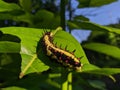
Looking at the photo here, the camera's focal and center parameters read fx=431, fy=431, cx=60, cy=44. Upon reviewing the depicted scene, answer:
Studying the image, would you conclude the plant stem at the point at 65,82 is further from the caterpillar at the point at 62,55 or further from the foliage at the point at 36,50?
the caterpillar at the point at 62,55

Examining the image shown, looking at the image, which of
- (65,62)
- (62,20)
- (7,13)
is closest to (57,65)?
(65,62)

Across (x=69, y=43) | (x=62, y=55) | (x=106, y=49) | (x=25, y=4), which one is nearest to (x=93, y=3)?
(x=106, y=49)

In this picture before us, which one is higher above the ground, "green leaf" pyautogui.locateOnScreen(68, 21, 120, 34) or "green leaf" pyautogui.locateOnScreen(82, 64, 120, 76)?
"green leaf" pyautogui.locateOnScreen(68, 21, 120, 34)

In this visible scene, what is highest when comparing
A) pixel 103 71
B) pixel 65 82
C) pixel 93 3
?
pixel 93 3

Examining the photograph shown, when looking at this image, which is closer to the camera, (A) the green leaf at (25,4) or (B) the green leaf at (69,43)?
(B) the green leaf at (69,43)

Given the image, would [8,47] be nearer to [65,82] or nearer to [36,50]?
[36,50]

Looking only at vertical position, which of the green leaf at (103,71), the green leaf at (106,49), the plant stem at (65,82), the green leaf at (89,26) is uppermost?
the green leaf at (89,26)

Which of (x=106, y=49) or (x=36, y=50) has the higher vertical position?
(x=36, y=50)

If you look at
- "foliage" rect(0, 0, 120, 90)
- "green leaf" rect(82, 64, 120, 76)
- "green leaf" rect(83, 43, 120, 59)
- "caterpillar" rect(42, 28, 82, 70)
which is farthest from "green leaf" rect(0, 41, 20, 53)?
"green leaf" rect(83, 43, 120, 59)

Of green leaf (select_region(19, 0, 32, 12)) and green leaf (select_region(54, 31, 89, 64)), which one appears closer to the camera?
green leaf (select_region(54, 31, 89, 64))

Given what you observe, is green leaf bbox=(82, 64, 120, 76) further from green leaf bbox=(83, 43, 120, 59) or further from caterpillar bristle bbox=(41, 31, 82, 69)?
green leaf bbox=(83, 43, 120, 59)

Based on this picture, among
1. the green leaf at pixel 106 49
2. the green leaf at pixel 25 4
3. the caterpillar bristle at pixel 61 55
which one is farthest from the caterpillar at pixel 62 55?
the green leaf at pixel 25 4
